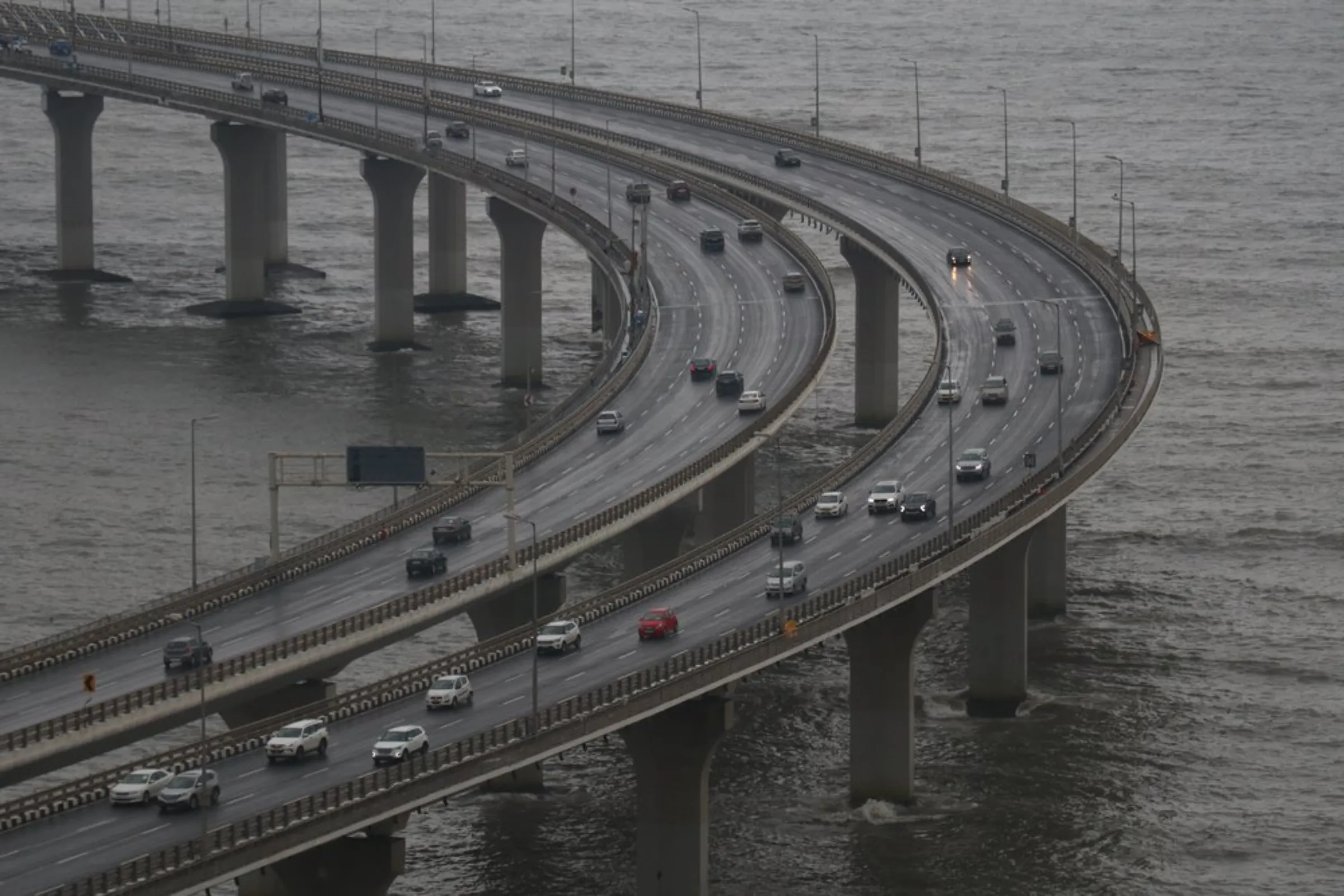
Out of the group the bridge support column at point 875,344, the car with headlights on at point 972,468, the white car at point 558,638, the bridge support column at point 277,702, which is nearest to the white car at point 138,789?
the bridge support column at point 277,702

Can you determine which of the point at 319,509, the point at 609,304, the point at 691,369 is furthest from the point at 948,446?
the point at 609,304

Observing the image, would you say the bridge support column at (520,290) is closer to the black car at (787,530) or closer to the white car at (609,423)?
the white car at (609,423)

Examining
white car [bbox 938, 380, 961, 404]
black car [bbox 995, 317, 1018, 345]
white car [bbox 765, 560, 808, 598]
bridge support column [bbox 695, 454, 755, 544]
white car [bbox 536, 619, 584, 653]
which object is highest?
black car [bbox 995, 317, 1018, 345]

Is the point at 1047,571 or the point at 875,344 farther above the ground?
the point at 875,344

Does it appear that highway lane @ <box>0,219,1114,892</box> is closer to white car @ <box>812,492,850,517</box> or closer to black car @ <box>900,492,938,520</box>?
black car @ <box>900,492,938,520</box>

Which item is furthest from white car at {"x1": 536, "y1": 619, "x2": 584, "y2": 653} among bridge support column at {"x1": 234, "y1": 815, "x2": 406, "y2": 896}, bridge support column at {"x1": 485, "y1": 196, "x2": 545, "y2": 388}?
bridge support column at {"x1": 485, "y1": 196, "x2": 545, "y2": 388}

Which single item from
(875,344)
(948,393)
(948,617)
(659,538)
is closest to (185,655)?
(659,538)

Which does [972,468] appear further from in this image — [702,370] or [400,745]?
[400,745]
